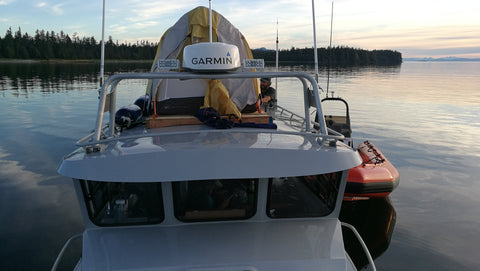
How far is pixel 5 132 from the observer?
16.5 meters

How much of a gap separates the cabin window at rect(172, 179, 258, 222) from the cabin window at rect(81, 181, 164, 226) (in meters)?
0.23

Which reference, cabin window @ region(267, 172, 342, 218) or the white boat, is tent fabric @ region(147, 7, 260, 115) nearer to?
the white boat

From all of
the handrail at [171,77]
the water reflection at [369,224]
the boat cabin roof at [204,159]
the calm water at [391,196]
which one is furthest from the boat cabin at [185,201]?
the water reflection at [369,224]

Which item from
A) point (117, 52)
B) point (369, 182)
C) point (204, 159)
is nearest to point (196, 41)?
point (369, 182)

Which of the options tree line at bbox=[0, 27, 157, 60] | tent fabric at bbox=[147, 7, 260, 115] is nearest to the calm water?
tent fabric at bbox=[147, 7, 260, 115]

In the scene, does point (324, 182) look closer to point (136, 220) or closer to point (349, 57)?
point (136, 220)

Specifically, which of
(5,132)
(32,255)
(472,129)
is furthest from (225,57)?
(472,129)

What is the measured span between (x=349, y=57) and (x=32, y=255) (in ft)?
380

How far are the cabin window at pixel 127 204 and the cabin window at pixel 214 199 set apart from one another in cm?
23

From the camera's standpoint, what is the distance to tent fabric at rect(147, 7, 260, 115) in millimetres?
7156

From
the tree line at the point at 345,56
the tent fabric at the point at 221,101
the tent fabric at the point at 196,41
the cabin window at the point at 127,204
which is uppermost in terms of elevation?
the tree line at the point at 345,56

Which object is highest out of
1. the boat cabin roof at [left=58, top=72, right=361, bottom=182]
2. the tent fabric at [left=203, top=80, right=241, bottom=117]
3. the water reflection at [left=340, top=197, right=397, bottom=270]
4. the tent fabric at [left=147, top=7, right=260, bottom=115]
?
the tent fabric at [left=147, top=7, right=260, bottom=115]

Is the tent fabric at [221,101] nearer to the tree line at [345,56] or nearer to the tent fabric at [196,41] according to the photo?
the tent fabric at [196,41]

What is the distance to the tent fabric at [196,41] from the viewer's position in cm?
716
